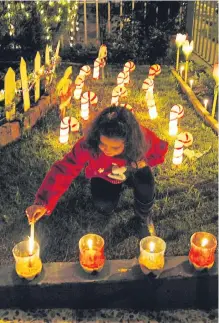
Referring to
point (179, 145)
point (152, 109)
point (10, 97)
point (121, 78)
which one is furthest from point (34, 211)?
point (121, 78)

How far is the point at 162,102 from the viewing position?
6.32 meters

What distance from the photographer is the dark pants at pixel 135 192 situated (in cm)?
337

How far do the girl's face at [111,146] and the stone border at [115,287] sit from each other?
2.37ft

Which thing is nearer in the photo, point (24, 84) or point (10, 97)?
point (10, 97)

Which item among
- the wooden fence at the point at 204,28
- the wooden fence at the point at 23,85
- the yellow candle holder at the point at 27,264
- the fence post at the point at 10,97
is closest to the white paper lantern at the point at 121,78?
the wooden fence at the point at 23,85

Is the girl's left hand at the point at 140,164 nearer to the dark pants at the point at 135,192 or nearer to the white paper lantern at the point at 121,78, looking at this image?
the dark pants at the point at 135,192

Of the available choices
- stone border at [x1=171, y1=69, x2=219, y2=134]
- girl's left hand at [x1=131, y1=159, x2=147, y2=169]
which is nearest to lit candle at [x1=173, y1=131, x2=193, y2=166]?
stone border at [x1=171, y1=69, x2=219, y2=134]

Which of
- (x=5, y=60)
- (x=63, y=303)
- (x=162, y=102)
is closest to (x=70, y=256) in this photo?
(x=63, y=303)

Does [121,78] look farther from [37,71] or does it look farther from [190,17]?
[190,17]

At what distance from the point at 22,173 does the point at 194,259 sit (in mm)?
2151

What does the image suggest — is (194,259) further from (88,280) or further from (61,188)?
(61,188)

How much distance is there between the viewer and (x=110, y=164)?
11.0 ft

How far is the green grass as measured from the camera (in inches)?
134

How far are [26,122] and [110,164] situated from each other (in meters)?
2.15
